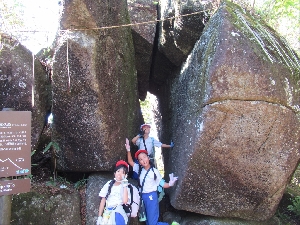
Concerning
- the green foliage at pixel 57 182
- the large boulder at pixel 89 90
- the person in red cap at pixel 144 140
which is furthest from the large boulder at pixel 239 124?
the green foliage at pixel 57 182

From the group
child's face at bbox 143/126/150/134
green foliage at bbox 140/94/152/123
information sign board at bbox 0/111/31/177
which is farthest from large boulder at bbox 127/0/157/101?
information sign board at bbox 0/111/31/177

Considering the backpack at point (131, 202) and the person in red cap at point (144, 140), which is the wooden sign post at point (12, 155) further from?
the person in red cap at point (144, 140)

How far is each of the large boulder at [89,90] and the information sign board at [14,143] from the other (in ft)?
6.11

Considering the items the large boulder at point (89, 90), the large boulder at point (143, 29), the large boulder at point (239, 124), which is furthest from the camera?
the large boulder at point (143, 29)

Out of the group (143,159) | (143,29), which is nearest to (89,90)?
(143,159)

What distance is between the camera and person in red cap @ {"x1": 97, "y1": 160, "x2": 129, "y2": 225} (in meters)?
5.09

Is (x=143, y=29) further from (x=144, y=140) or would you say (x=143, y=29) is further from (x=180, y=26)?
(x=144, y=140)

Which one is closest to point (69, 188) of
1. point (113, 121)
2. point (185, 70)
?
point (113, 121)

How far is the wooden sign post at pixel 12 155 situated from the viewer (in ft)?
13.4

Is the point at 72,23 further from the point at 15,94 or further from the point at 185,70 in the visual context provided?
the point at 185,70

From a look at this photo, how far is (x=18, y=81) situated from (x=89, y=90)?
1577mm

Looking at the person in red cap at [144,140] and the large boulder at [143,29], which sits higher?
the large boulder at [143,29]

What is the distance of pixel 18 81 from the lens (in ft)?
20.6

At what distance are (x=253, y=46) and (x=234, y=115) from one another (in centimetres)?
136
